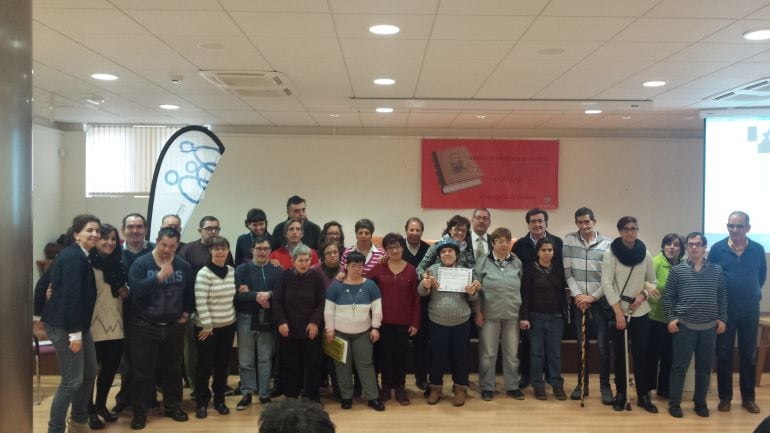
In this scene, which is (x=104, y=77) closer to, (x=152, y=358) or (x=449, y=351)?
(x=152, y=358)

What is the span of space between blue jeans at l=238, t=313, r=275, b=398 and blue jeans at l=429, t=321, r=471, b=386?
1.31 metres

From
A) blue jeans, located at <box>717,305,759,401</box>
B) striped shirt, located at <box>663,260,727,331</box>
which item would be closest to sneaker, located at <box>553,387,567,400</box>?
striped shirt, located at <box>663,260,727,331</box>

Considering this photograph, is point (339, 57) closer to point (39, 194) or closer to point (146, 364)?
point (146, 364)

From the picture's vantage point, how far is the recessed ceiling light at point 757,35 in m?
3.88

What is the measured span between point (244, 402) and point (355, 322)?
1099mm

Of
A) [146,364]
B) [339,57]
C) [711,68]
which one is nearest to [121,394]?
[146,364]

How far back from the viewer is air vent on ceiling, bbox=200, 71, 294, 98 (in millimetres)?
5215

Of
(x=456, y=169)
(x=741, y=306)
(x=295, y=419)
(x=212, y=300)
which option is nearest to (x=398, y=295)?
(x=212, y=300)

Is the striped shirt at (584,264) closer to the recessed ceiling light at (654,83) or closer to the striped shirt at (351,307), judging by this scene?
the recessed ceiling light at (654,83)

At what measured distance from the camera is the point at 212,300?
15.3 feet

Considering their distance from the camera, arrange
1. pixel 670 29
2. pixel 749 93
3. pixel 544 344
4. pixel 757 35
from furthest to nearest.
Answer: pixel 749 93, pixel 544 344, pixel 757 35, pixel 670 29

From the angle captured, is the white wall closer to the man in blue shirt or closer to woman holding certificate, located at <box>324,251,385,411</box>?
woman holding certificate, located at <box>324,251,385,411</box>

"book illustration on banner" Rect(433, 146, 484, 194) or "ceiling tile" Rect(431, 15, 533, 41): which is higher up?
"ceiling tile" Rect(431, 15, 533, 41)

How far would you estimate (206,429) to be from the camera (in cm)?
448
